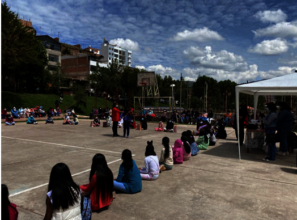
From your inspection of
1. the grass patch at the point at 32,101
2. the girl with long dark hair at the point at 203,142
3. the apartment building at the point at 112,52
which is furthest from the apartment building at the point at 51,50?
the girl with long dark hair at the point at 203,142

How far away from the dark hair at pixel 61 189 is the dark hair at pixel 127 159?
139 centimetres

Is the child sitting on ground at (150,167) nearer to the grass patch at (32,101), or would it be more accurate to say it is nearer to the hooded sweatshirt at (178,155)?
the hooded sweatshirt at (178,155)

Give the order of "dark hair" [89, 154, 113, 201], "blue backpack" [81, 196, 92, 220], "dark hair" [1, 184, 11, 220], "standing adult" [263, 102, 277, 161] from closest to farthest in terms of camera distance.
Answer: "dark hair" [1, 184, 11, 220] → "blue backpack" [81, 196, 92, 220] → "dark hair" [89, 154, 113, 201] → "standing adult" [263, 102, 277, 161]

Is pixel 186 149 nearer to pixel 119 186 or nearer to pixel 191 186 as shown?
pixel 191 186

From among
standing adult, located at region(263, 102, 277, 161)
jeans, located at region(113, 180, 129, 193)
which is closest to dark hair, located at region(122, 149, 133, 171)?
jeans, located at region(113, 180, 129, 193)

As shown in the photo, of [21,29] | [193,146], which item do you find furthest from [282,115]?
[21,29]

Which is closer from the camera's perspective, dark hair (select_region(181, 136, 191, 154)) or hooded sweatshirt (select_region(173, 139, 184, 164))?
hooded sweatshirt (select_region(173, 139, 184, 164))

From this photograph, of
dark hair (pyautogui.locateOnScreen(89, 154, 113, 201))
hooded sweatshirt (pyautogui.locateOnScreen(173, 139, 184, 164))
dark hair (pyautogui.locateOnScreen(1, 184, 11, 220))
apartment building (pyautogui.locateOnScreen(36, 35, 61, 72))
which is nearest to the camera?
dark hair (pyautogui.locateOnScreen(1, 184, 11, 220))

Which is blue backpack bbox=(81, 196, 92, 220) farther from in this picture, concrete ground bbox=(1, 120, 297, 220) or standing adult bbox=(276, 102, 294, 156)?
standing adult bbox=(276, 102, 294, 156)

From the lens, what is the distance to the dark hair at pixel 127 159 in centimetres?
415

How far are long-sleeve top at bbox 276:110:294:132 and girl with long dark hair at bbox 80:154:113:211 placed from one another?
18.7ft

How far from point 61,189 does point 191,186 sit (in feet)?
9.53

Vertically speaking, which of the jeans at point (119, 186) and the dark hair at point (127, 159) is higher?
the dark hair at point (127, 159)

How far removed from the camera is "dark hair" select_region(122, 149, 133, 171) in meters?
4.15
